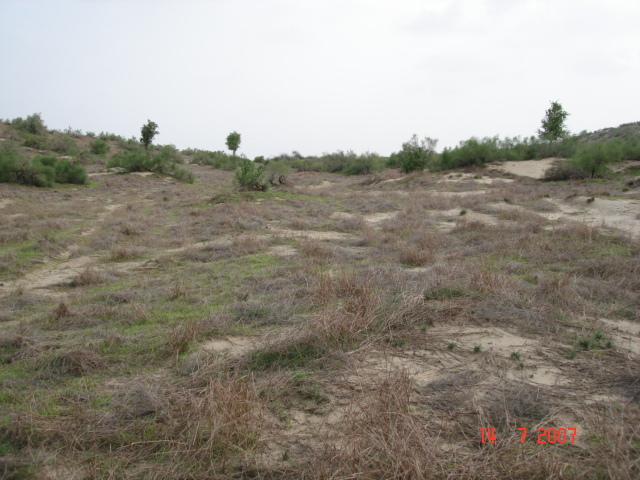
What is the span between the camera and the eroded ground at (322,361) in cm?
259

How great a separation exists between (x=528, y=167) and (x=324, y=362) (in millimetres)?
28987

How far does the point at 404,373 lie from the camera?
3383 mm

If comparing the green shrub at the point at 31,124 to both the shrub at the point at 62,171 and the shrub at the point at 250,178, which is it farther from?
the shrub at the point at 250,178

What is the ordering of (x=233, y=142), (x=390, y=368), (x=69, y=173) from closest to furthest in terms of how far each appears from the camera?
(x=390, y=368), (x=69, y=173), (x=233, y=142)

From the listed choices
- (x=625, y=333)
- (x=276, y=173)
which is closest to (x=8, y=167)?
(x=276, y=173)

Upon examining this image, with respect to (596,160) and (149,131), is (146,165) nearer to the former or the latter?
(149,131)

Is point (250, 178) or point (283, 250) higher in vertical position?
point (250, 178)

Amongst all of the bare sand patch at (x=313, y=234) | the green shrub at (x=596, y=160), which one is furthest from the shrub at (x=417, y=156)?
the bare sand patch at (x=313, y=234)

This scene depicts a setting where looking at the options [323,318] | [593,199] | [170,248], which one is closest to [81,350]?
[323,318]

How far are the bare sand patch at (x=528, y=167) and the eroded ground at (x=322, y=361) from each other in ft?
63.4

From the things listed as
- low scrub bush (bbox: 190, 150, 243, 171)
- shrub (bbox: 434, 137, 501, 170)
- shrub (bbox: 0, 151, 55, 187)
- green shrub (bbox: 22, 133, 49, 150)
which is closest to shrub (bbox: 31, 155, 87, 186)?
shrub (bbox: 0, 151, 55, 187)

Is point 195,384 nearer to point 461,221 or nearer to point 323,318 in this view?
point 323,318
